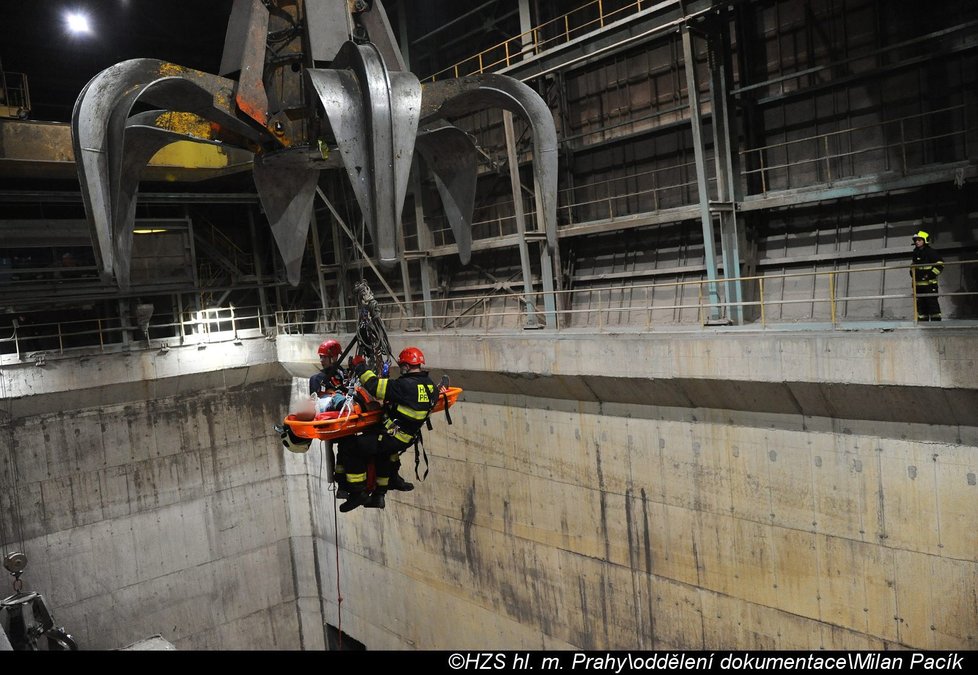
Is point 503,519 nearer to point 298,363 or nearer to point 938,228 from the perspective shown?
point 298,363

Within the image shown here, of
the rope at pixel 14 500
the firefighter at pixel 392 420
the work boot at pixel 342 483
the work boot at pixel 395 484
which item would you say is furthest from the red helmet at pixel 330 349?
the rope at pixel 14 500

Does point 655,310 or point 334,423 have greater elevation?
point 655,310

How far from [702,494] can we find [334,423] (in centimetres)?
610

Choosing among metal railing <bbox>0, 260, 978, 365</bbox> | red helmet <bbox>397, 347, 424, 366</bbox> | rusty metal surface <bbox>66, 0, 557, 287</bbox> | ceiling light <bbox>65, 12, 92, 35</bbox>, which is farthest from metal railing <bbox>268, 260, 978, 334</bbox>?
ceiling light <bbox>65, 12, 92, 35</bbox>

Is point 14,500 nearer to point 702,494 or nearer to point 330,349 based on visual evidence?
point 330,349

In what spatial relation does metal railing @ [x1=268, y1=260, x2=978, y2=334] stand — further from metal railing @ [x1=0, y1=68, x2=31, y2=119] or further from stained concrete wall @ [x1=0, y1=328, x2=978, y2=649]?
metal railing @ [x1=0, y1=68, x2=31, y2=119]

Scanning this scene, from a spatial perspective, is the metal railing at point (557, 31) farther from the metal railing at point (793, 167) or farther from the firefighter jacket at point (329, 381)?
the firefighter jacket at point (329, 381)

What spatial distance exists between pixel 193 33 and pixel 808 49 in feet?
52.2

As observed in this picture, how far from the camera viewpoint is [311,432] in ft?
21.5

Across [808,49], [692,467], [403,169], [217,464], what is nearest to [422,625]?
[217,464]

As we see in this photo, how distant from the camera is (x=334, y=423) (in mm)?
6598

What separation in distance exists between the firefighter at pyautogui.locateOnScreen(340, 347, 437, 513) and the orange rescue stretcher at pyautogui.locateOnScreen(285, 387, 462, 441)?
17 centimetres

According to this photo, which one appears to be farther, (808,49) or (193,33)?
(193,33)

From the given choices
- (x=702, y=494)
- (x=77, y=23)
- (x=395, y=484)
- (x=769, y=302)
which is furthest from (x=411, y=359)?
(x=77, y=23)
